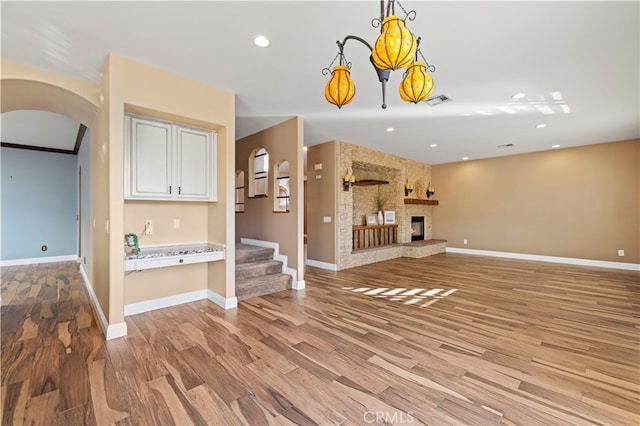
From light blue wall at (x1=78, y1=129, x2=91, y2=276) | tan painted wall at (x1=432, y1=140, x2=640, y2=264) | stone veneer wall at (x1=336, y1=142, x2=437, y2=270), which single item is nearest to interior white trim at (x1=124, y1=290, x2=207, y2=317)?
light blue wall at (x1=78, y1=129, x2=91, y2=276)

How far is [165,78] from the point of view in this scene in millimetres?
3086

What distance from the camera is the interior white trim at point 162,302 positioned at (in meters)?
3.30

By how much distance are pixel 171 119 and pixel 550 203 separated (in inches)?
336

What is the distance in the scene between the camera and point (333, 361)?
2.33m

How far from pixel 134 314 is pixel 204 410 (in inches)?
83.8

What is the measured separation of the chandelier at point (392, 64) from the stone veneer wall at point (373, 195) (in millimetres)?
4080

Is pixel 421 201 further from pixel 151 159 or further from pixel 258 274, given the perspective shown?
pixel 151 159

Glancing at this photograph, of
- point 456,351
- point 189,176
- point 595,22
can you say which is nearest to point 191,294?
point 189,176

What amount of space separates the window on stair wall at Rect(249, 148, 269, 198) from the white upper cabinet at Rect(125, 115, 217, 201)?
215 cm

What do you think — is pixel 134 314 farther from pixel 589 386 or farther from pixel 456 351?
pixel 589 386

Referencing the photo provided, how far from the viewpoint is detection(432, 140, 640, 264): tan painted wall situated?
6.13m

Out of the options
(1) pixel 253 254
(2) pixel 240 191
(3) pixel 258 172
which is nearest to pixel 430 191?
(3) pixel 258 172

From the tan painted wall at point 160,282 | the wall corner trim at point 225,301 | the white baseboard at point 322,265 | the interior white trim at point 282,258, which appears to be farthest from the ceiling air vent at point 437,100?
the tan painted wall at point 160,282

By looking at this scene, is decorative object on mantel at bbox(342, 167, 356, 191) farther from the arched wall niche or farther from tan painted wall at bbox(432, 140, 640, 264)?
tan painted wall at bbox(432, 140, 640, 264)
